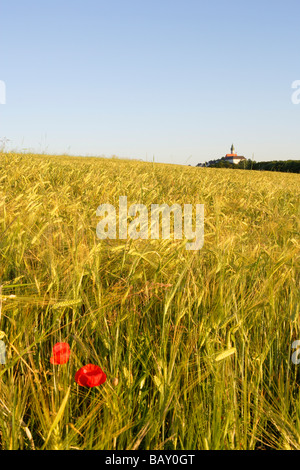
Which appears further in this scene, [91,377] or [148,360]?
[148,360]

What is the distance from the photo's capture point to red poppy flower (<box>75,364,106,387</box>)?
2.84ft

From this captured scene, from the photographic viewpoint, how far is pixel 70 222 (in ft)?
6.35

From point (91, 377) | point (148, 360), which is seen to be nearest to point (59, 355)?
point (91, 377)

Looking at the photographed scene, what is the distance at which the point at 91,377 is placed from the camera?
87cm

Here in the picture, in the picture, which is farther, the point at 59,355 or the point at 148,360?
the point at 148,360

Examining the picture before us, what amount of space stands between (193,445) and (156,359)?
227 mm

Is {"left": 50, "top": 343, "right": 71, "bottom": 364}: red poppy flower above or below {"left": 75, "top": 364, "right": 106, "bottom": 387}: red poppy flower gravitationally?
above

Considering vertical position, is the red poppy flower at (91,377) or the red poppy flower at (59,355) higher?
the red poppy flower at (59,355)

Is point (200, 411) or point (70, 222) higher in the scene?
point (70, 222)

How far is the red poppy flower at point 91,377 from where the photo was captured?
2.84ft

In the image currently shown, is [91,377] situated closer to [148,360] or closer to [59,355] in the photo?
[59,355]

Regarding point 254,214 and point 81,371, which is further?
point 254,214

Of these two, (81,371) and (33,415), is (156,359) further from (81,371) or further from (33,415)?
(33,415)
